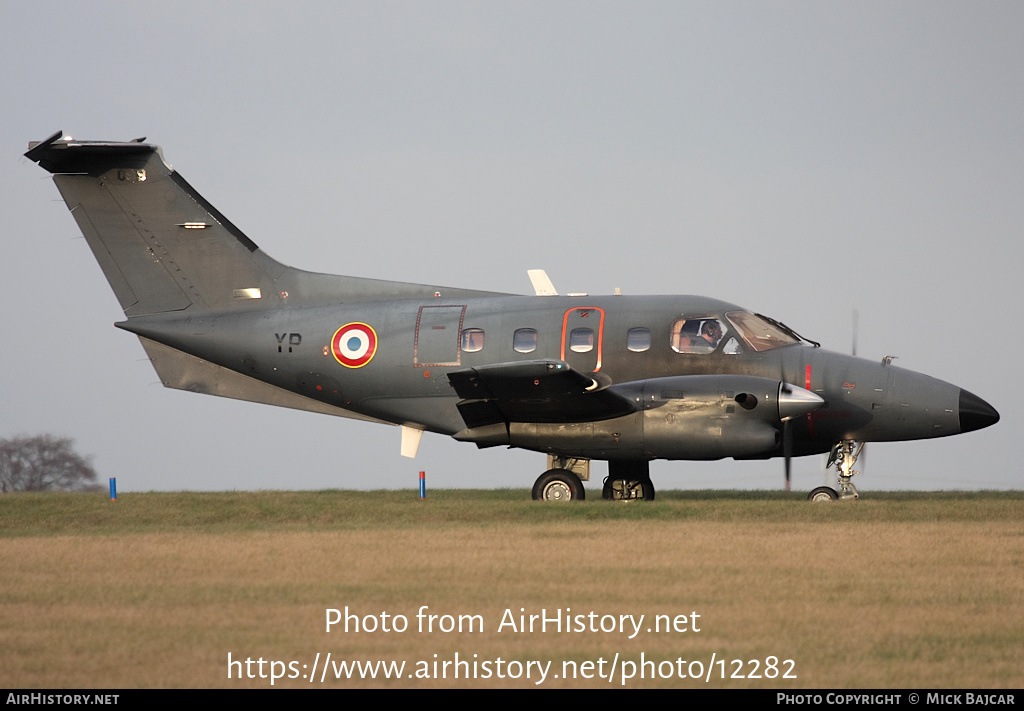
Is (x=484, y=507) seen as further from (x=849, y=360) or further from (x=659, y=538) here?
(x=849, y=360)

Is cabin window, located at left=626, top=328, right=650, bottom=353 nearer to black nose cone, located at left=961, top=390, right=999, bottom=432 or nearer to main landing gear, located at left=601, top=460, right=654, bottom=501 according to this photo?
main landing gear, located at left=601, top=460, right=654, bottom=501

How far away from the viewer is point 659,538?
11766 mm

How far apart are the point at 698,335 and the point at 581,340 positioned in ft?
5.76

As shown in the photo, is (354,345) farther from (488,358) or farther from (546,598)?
(546,598)

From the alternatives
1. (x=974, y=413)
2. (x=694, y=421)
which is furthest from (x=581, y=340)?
(x=974, y=413)

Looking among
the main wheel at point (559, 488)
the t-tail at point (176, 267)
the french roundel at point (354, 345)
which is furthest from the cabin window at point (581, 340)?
the t-tail at point (176, 267)

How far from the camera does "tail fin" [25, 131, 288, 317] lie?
62.2 ft

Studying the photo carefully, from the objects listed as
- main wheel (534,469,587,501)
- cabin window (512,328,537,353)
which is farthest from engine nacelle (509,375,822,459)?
cabin window (512,328,537,353)

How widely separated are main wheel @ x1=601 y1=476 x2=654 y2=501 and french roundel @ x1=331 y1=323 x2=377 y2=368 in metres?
4.34

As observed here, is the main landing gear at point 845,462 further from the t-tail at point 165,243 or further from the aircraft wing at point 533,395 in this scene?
the t-tail at point 165,243

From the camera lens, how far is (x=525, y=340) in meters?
17.2

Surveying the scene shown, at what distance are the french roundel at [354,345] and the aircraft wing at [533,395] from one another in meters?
2.25

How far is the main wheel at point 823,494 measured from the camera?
1622cm
